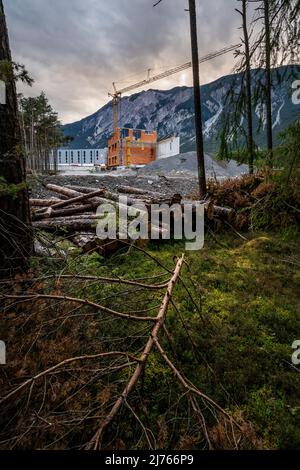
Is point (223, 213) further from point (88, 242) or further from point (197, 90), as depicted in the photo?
point (197, 90)

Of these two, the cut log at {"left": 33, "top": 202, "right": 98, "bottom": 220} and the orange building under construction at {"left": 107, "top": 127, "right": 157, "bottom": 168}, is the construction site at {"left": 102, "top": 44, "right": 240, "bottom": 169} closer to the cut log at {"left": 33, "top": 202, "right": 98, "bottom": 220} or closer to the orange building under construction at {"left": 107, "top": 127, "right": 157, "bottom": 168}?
the orange building under construction at {"left": 107, "top": 127, "right": 157, "bottom": 168}

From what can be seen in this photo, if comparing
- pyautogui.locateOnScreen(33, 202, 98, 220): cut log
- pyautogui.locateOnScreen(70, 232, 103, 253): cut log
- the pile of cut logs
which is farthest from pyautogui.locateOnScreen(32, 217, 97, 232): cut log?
pyautogui.locateOnScreen(70, 232, 103, 253): cut log

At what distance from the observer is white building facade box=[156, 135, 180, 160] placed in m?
50.6

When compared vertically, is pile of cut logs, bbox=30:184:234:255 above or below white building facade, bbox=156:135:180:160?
below

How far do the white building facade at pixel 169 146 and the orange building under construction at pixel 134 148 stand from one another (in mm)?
1740

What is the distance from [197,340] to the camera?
339cm

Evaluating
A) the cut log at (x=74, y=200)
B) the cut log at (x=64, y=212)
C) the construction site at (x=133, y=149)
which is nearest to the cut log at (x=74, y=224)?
the cut log at (x=64, y=212)

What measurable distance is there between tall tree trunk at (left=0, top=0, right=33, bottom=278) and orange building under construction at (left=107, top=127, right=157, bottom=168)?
49.4 meters

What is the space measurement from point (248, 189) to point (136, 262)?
19.0 feet

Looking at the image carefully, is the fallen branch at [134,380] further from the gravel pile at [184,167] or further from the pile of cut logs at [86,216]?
the gravel pile at [184,167]

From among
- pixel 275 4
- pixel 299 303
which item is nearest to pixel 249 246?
pixel 299 303

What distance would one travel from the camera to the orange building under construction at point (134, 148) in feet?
168

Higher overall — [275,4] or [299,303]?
[275,4]

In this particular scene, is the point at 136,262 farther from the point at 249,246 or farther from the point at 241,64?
the point at 241,64
